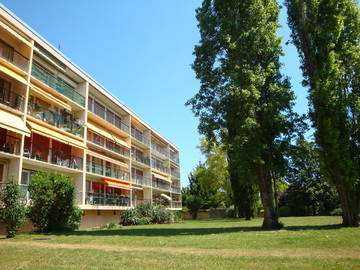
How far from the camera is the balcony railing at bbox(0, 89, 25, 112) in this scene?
62.1ft

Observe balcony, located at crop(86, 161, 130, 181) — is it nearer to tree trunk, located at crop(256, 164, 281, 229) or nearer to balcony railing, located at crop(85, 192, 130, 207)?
balcony railing, located at crop(85, 192, 130, 207)

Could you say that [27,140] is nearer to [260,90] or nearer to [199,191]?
[260,90]

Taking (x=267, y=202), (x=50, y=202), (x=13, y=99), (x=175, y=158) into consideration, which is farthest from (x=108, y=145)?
(x=175, y=158)

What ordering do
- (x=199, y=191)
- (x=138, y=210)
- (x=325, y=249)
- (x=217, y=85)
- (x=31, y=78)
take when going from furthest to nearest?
(x=199, y=191), (x=138, y=210), (x=31, y=78), (x=217, y=85), (x=325, y=249)

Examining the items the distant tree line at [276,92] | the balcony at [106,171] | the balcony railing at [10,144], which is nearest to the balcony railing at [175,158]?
the balcony at [106,171]

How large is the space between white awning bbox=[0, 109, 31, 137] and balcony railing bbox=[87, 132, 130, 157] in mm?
11572

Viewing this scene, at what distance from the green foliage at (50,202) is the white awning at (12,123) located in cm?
281

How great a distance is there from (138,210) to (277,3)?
2385 centimetres

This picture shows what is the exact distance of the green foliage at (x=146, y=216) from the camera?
31188mm

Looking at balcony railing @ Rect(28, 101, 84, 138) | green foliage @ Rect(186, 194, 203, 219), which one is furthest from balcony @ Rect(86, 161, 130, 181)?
green foliage @ Rect(186, 194, 203, 219)

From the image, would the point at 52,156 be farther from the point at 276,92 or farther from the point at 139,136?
the point at 139,136

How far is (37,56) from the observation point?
22.9m

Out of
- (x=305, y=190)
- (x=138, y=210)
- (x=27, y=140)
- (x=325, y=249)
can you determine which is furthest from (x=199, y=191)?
(x=325, y=249)

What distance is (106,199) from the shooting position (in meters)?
29.8
